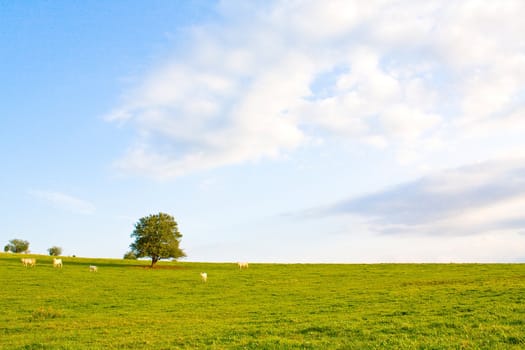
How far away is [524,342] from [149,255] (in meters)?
71.9

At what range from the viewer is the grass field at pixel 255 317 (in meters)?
17.7

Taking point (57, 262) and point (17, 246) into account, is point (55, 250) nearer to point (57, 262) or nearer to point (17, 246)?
point (17, 246)

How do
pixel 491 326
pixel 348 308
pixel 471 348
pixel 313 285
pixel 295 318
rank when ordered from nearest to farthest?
pixel 471 348 < pixel 491 326 < pixel 295 318 < pixel 348 308 < pixel 313 285

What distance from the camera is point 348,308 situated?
28.4 metres

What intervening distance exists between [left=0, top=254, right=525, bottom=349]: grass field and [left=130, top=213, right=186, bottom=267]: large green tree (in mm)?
30874

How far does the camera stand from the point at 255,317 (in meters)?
26.6

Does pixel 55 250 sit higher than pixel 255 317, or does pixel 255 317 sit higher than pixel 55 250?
pixel 55 250

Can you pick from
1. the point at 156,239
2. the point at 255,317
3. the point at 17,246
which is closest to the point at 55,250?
the point at 17,246

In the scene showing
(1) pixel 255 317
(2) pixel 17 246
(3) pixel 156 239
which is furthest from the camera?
(2) pixel 17 246

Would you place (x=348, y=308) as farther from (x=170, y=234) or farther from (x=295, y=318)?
(x=170, y=234)

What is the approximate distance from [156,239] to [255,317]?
190 feet

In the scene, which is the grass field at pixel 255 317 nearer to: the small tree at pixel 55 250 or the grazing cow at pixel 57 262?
the grazing cow at pixel 57 262

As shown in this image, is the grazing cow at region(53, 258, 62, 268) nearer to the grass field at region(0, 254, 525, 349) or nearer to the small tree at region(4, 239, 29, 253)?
the grass field at region(0, 254, 525, 349)

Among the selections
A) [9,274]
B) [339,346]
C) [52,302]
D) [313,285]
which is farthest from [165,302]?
[9,274]
